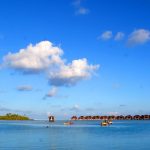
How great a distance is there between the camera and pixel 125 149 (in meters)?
64.0

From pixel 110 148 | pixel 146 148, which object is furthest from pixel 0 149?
pixel 146 148

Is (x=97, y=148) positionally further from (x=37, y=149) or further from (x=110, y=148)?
(x=37, y=149)

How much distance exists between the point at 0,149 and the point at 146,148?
2711 cm

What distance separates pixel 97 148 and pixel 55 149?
7.96 metres

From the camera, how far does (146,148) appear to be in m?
66.3

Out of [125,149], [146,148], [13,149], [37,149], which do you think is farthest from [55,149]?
[146,148]

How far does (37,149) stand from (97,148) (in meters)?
11.3

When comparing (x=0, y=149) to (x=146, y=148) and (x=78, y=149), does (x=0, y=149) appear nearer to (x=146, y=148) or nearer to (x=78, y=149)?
(x=78, y=149)

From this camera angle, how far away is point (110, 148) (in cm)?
6594

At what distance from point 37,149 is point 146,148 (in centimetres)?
2057

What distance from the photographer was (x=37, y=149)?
62719 millimetres

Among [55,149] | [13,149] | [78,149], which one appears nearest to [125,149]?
[78,149]

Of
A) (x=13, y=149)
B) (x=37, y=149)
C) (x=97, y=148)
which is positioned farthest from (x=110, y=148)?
(x=13, y=149)

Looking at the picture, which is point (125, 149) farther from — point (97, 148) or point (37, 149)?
point (37, 149)
